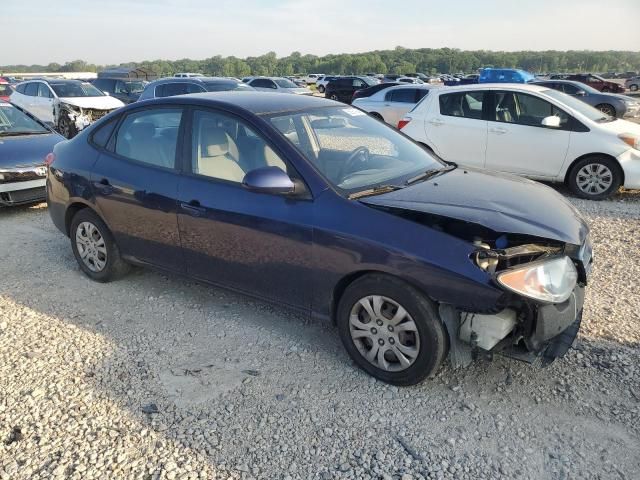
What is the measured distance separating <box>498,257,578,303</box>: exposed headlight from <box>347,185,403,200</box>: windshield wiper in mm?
949

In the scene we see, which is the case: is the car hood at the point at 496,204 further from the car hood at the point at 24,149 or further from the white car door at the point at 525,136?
the car hood at the point at 24,149

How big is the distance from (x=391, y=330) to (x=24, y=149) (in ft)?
20.8

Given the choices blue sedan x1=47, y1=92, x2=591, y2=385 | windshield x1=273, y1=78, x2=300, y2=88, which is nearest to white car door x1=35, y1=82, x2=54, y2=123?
blue sedan x1=47, y1=92, x2=591, y2=385

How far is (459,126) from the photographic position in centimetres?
820

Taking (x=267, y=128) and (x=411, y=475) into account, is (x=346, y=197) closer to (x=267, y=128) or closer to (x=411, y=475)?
(x=267, y=128)

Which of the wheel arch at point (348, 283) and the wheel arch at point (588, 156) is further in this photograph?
the wheel arch at point (588, 156)

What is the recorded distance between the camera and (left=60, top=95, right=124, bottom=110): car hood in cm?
1422

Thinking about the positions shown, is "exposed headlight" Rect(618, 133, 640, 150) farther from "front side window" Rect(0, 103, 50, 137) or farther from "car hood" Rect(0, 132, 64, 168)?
"front side window" Rect(0, 103, 50, 137)

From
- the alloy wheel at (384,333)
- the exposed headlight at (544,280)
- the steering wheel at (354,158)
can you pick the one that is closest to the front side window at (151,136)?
the steering wheel at (354,158)

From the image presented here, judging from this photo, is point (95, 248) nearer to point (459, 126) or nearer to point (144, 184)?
point (144, 184)

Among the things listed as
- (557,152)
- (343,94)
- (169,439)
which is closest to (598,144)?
(557,152)

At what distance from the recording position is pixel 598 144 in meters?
7.20

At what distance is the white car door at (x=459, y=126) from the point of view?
804cm

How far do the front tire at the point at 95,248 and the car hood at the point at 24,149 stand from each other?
2.79m
